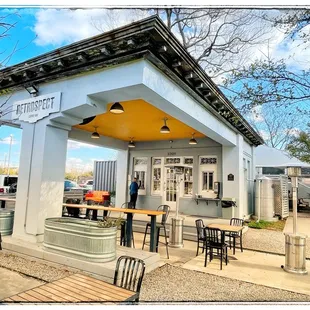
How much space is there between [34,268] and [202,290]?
8.99ft

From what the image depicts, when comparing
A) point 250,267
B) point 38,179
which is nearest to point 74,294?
point 38,179

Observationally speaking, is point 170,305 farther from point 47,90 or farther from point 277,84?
point 47,90

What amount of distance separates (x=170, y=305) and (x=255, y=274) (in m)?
2.06

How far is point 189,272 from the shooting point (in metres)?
4.37

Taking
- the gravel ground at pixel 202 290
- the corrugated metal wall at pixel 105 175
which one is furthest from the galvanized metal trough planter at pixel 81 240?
the corrugated metal wall at pixel 105 175

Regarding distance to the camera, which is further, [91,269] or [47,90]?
[47,90]

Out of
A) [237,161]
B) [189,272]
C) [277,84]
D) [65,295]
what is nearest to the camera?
[65,295]

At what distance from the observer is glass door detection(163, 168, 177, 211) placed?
10.4 meters

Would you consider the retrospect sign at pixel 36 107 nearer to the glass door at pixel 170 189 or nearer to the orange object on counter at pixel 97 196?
the orange object on counter at pixel 97 196

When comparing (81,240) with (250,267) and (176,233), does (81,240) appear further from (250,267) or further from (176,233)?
(250,267)

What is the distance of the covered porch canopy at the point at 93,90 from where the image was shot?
13.1 ft

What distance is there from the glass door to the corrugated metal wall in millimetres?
4314

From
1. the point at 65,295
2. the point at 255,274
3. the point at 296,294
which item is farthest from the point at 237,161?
the point at 65,295
